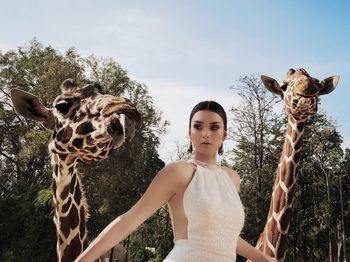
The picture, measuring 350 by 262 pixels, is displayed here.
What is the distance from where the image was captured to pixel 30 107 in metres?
3.81

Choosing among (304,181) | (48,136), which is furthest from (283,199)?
(304,181)

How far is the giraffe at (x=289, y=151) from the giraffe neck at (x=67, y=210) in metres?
2.62

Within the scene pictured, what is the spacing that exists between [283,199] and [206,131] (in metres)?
3.78

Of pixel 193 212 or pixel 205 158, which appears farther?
pixel 205 158

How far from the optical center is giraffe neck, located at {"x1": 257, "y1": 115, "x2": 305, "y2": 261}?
216 inches

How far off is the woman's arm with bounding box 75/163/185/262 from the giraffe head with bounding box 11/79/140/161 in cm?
101

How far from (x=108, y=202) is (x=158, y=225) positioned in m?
18.0

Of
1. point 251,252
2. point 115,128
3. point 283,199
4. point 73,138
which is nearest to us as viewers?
point 251,252

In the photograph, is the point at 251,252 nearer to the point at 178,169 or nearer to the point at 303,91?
the point at 178,169

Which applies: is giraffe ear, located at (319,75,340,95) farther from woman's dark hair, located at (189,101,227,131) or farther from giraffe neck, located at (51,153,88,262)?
woman's dark hair, located at (189,101,227,131)

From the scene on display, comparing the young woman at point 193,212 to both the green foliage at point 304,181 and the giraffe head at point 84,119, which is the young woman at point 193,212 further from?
the green foliage at point 304,181

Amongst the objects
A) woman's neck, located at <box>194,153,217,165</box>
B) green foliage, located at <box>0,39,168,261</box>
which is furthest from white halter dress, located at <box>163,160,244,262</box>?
green foliage, located at <box>0,39,168,261</box>

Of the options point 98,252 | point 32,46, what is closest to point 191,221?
point 98,252

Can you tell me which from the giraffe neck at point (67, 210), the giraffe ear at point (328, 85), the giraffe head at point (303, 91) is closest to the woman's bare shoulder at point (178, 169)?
the giraffe neck at point (67, 210)
